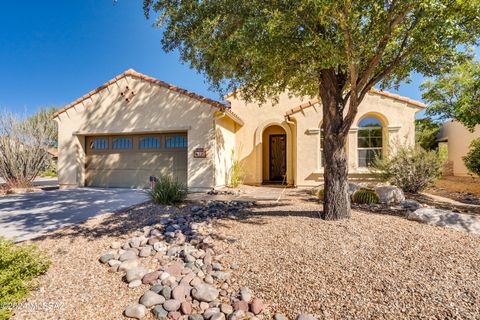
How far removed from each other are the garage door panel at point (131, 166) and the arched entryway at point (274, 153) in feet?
15.7

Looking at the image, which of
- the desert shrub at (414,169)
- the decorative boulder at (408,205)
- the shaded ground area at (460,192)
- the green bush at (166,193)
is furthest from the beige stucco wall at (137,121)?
the shaded ground area at (460,192)

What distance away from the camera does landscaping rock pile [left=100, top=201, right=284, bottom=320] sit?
8.05ft

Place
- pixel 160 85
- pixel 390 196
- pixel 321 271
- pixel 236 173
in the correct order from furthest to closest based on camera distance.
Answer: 1. pixel 236 173
2. pixel 160 85
3. pixel 390 196
4. pixel 321 271

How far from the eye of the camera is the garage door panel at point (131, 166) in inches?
407

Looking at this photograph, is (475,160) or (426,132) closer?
(475,160)

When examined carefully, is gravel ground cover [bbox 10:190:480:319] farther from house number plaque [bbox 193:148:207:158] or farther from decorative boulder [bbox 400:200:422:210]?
house number plaque [bbox 193:148:207:158]

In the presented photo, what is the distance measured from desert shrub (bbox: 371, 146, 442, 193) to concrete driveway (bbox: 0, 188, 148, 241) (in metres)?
9.45

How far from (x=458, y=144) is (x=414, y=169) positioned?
13.2 metres

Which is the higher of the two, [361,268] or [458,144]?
[458,144]

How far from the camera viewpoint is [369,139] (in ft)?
34.5

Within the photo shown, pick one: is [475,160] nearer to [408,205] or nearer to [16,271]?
[408,205]

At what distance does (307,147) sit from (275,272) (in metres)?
8.42

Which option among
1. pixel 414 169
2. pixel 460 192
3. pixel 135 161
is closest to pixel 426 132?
pixel 460 192

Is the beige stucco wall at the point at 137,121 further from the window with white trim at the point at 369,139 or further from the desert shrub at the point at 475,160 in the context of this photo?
the desert shrub at the point at 475,160
